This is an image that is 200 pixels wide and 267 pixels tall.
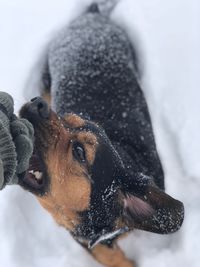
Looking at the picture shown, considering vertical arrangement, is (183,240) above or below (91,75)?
below

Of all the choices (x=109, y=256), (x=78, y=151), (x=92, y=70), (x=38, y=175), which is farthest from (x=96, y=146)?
(x=92, y=70)

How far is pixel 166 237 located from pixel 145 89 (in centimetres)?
140

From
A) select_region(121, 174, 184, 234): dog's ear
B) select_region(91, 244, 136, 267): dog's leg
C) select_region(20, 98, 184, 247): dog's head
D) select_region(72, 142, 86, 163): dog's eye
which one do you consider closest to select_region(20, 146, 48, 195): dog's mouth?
select_region(20, 98, 184, 247): dog's head

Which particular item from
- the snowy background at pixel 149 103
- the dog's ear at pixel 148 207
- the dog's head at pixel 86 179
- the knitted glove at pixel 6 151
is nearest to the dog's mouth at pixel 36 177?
the dog's head at pixel 86 179

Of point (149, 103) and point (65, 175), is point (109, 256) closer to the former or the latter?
point (65, 175)

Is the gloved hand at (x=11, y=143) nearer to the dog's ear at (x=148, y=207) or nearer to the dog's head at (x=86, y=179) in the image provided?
the dog's head at (x=86, y=179)

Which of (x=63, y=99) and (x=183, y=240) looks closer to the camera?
(x=183, y=240)

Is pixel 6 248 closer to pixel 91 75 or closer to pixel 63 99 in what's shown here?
pixel 63 99

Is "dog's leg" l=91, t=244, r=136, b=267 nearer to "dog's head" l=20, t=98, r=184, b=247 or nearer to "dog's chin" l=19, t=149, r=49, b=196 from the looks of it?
"dog's head" l=20, t=98, r=184, b=247

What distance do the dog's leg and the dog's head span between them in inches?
26.8

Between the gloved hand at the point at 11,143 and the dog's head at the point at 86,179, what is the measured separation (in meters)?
0.48

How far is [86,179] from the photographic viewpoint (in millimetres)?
3229

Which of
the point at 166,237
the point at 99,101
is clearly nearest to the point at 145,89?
the point at 99,101

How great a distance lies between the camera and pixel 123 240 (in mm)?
4199
